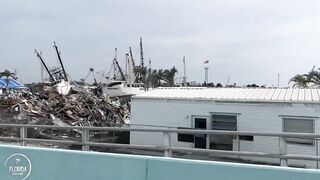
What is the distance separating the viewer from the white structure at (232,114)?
19312 millimetres

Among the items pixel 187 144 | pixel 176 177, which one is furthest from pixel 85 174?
pixel 187 144

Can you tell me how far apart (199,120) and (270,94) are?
3.64 m

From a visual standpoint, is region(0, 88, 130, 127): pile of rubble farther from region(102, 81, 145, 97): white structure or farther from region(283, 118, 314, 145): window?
region(102, 81, 145, 97): white structure

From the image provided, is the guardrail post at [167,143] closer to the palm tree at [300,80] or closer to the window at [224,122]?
the window at [224,122]

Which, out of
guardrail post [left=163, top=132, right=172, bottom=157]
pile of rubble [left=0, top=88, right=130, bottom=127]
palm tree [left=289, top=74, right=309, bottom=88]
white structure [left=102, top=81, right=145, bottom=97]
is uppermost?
palm tree [left=289, top=74, right=309, bottom=88]

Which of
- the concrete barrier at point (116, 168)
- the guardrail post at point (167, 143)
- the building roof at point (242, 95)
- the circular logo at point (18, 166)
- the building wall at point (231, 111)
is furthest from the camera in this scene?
the building roof at point (242, 95)

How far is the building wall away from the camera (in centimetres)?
1897

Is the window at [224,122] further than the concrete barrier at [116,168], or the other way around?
the window at [224,122]

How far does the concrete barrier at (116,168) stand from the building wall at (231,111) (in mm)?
8830

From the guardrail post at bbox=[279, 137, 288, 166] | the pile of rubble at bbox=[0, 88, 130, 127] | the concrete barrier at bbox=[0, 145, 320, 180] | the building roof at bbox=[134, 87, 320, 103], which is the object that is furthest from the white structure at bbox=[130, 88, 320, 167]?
the pile of rubble at bbox=[0, 88, 130, 127]

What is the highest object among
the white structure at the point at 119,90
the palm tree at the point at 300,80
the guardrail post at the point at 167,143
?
the palm tree at the point at 300,80

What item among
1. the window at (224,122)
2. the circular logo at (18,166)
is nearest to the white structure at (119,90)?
the window at (224,122)

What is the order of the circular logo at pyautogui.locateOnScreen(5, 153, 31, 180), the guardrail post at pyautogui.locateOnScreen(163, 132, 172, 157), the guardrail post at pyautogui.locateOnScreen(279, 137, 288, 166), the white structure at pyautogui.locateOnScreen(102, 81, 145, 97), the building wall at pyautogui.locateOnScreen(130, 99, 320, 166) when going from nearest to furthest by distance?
the guardrail post at pyautogui.locateOnScreen(279, 137, 288, 166) → the guardrail post at pyautogui.locateOnScreen(163, 132, 172, 157) → the circular logo at pyautogui.locateOnScreen(5, 153, 31, 180) → the building wall at pyautogui.locateOnScreen(130, 99, 320, 166) → the white structure at pyautogui.locateOnScreen(102, 81, 145, 97)

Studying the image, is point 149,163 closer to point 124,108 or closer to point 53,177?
point 53,177
